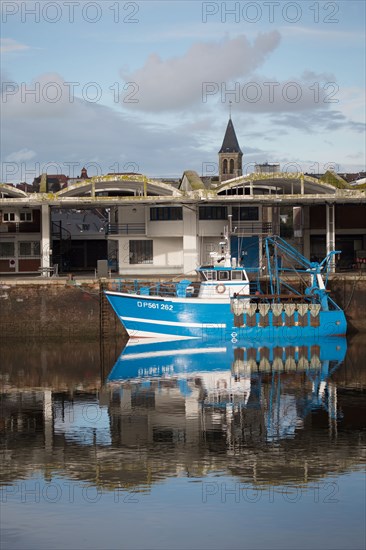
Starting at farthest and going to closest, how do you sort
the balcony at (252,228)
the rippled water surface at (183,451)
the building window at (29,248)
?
the building window at (29,248) < the balcony at (252,228) < the rippled water surface at (183,451)

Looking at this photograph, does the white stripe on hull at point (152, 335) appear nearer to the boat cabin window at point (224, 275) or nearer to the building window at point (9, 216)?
the boat cabin window at point (224, 275)

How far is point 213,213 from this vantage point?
169ft

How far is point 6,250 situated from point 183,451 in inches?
1213

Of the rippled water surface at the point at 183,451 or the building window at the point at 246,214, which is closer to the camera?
the rippled water surface at the point at 183,451

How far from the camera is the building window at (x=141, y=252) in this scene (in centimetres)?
5169

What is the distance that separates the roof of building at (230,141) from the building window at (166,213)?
160 feet

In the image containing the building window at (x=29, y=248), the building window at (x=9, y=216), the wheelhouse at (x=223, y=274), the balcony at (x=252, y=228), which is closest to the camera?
the wheelhouse at (x=223, y=274)

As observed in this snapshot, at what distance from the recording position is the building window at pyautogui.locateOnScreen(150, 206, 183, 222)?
5122 centimetres

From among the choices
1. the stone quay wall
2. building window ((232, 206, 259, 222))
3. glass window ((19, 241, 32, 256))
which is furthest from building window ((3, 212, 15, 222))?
building window ((232, 206, 259, 222))

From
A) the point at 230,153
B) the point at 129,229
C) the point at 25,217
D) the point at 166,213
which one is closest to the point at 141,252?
the point at 129,229

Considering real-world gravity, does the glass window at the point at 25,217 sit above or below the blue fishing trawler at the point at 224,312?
above

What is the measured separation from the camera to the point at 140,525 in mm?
18656

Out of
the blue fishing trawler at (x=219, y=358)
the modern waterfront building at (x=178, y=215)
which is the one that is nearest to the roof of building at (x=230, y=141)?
the modern waterfront building at (x=178, y=215)

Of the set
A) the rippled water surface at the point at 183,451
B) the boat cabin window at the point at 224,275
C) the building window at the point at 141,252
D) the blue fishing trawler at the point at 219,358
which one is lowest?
the rippled water surface at the point at 183,451
